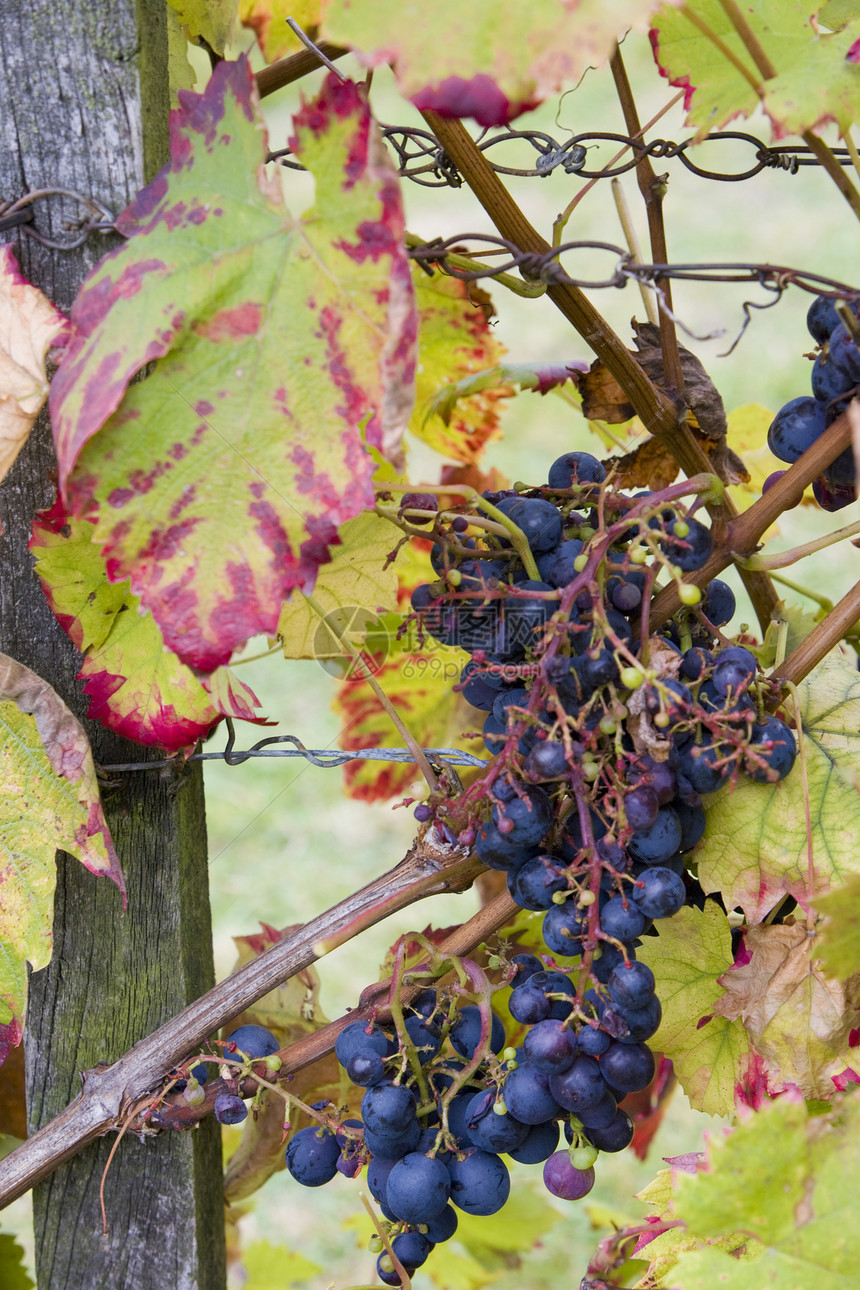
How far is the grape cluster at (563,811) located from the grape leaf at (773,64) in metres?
0.20

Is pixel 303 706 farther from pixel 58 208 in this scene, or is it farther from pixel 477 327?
pixel 58 208

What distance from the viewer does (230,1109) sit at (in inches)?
26.3

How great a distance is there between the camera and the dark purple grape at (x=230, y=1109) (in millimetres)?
668

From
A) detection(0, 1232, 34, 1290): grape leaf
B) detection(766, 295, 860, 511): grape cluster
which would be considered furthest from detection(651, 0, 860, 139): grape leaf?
detection(0, 1232, 34, 1290): grape leaf

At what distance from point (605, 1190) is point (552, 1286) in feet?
0.62

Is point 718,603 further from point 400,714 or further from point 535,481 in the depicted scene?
point 535,481

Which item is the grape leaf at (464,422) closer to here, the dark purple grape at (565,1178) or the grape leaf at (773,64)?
the grape leaf at (773,64)

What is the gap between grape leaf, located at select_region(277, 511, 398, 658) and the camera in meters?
0.75

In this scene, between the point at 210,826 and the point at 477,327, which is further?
the point at 210,826

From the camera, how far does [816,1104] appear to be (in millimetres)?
649

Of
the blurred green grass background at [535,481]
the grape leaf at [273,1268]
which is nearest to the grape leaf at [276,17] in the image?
the blurred green grass background at [535,481]

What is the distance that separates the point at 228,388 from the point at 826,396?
1.11 ft

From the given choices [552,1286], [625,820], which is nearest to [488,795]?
[625,820]

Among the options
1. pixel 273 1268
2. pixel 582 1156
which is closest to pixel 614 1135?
pixel 582 1156
